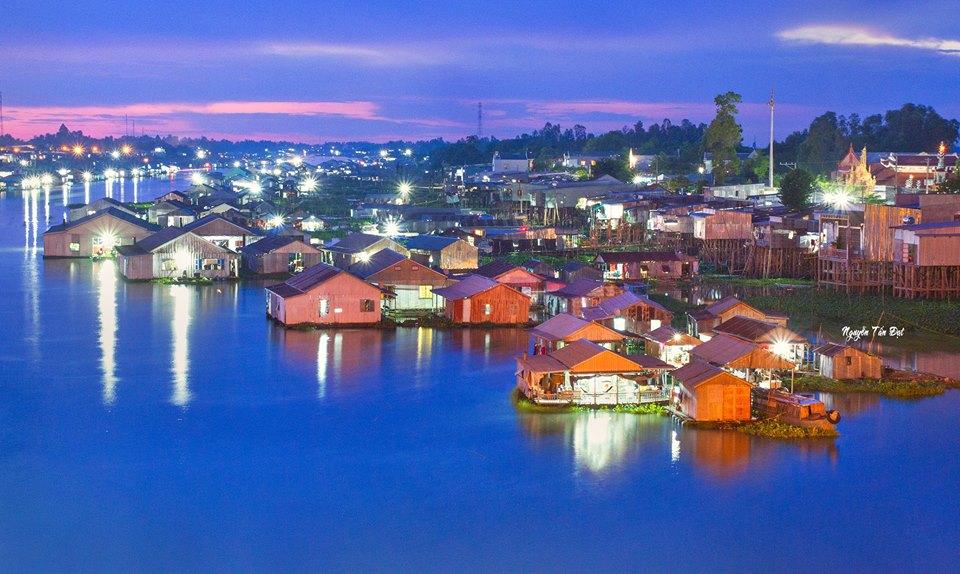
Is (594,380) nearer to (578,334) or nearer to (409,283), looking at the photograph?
(578,334)

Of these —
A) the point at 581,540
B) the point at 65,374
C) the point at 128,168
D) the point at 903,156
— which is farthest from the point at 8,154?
the point at 581,540

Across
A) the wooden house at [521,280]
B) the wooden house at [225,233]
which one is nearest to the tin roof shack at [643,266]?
the wooden house at [521,280]

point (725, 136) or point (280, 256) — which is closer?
point (280, 256)

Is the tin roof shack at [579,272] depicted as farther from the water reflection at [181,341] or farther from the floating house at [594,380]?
the floating house at [594,380]

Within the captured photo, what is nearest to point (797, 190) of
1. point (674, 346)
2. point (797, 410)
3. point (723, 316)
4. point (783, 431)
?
point (723, 316)

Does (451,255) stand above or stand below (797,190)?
below
